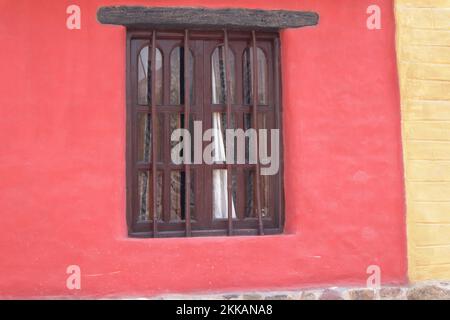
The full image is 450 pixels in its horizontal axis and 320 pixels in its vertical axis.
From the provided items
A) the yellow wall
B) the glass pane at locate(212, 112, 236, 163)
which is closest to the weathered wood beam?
the glass pane at locate(212, 112, 236, 163)

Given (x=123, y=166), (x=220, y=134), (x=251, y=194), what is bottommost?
(x=251, y=194)

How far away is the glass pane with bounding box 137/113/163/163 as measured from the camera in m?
4.41

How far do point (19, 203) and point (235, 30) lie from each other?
7.35ft

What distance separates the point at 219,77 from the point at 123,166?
1.12 m

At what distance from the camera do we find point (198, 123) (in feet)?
14.6

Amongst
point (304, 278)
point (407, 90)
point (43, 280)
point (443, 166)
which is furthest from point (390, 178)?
point (43, 280)

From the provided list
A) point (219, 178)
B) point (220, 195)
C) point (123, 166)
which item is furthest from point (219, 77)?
point (123, 166)

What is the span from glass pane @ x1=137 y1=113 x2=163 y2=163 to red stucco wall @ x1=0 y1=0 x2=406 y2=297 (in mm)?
202

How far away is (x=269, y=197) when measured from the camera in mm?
4547

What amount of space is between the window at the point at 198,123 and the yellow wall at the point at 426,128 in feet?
3.64

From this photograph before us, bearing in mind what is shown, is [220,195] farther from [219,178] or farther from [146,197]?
[146,197]

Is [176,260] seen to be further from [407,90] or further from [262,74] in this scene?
[407,90]

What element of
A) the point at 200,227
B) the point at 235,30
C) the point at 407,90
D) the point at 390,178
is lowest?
the point at 200,227
